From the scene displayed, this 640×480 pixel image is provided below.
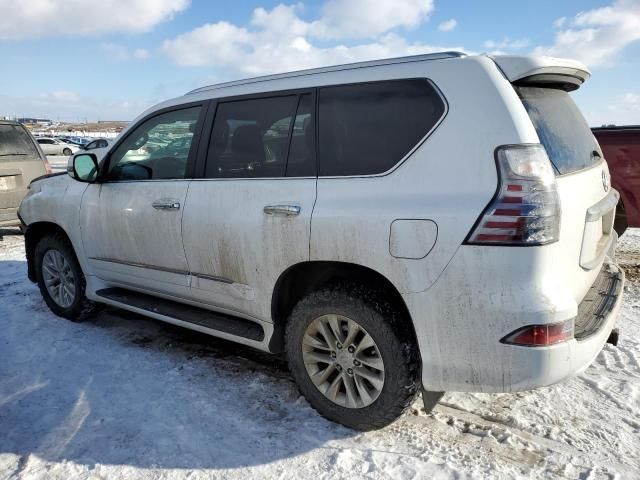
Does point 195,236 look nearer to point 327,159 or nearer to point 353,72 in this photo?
point 327,159

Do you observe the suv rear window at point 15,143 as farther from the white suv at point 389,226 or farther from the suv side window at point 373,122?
the suv side window at point 373,122

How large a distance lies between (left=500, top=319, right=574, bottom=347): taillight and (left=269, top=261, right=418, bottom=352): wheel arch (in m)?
0.52

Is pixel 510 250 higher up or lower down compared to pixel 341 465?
higher up

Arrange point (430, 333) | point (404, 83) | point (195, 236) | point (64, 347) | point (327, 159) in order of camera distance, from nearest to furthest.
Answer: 1. point (430, 333)
2. point (404, 83)
3. point (327, 159)
4. point (195, 236)
5. point (64, 347)

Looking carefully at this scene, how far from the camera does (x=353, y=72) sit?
9.22 feet

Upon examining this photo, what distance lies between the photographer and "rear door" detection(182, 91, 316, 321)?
9.34ft

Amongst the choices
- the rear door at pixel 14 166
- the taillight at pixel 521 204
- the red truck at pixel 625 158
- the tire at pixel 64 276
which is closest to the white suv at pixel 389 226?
the taillight at pixel 521 204

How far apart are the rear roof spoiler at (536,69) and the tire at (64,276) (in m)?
3.66

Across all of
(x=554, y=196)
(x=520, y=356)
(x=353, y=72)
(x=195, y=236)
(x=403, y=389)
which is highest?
(x=353, y=72)

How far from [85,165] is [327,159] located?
2273 millimetres

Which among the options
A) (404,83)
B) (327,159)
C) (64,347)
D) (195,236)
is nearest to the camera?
(404,83)

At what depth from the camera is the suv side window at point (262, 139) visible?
2.93m

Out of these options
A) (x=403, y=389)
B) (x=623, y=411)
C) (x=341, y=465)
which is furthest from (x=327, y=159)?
(x=623, y=411)

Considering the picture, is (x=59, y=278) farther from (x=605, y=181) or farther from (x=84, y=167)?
(x=605, y=181)
